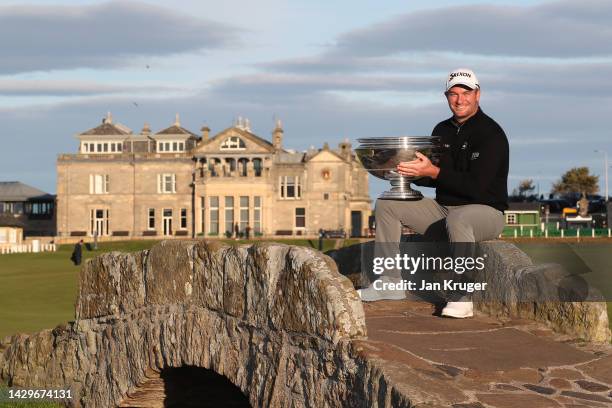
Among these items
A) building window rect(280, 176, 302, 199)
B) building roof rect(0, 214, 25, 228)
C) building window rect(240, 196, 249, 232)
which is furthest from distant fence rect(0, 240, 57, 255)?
building window rect(280, 176, 302, 199)

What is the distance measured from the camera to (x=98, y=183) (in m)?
89.7

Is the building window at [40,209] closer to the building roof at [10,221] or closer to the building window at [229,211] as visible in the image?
the building roof at [10,221]

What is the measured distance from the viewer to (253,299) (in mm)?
8375

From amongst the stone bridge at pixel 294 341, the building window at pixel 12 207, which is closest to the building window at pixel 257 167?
the building window at pixel 12 207

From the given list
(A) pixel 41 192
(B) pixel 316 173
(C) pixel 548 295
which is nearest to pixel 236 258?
(C) pixel 548 295

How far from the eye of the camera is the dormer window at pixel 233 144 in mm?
87625

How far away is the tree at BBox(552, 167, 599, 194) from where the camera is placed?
5999 inches

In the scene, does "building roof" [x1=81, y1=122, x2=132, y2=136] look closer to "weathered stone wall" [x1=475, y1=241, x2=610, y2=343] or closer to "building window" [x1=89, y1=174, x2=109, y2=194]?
"building window" [x1=89, y1=174, x2=109, y2=194]

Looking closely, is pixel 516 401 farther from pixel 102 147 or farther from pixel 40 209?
pixel 40 209

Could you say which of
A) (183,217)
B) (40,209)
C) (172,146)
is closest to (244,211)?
(183,217)

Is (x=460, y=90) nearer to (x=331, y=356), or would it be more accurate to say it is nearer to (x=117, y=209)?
(x=331, y=356)

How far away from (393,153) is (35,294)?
22338mm

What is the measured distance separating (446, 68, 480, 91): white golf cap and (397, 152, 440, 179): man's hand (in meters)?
0.77

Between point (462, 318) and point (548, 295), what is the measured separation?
2.66 feet
